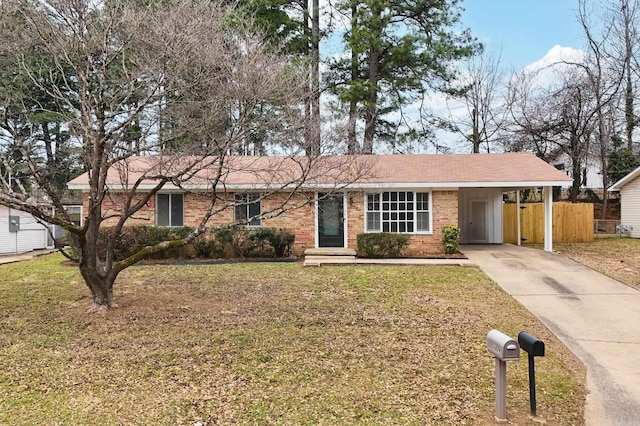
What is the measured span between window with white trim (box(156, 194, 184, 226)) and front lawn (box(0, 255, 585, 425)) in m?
5.60

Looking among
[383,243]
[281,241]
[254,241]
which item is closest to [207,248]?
[254,241]

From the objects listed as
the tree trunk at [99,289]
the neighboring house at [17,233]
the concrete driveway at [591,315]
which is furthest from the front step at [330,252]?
the neighboring house at [17,233]

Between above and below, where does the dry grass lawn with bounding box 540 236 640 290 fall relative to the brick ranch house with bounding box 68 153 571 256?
below

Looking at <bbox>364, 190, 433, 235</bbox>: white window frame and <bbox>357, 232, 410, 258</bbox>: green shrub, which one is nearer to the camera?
<bbox>357, 232, 410, 258</bbox>: green shrub

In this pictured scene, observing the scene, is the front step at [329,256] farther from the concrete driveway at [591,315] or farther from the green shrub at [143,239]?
the green shrub at [143,239]

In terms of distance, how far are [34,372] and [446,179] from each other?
12.1 meters

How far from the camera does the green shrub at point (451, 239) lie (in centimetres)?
1381

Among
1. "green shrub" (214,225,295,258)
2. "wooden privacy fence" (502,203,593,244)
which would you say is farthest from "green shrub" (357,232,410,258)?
"wooden privacy fence" (502,203,593,244)

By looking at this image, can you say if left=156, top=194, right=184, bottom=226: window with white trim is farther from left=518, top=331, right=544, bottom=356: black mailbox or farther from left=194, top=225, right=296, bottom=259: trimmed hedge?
left=518, top=331, right=544, bottom=356: black mailbox

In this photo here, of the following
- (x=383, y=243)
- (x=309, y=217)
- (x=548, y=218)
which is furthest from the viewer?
(x=548, y=218)

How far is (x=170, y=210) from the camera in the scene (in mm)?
14930

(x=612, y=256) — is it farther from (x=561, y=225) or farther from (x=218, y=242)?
(x=218, y=242)

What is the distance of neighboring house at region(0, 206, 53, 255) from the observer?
57.5 ft

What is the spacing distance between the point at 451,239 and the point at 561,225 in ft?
24.1
